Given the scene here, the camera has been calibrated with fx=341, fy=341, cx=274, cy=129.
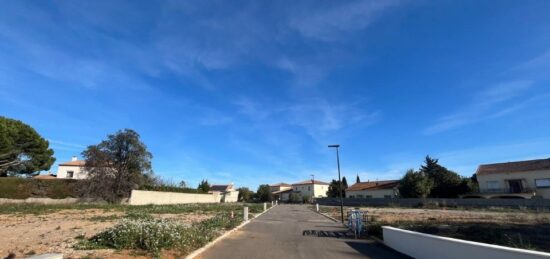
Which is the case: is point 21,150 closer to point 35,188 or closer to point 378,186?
point 35,188

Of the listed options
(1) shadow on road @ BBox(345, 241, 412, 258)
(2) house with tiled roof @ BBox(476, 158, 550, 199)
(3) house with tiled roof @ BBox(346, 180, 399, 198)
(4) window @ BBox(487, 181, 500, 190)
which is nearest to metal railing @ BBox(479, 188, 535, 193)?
Answer: (2) house with tiled roof @ BBox(476, 158, 550, 199)

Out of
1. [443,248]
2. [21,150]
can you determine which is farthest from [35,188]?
[443,248]

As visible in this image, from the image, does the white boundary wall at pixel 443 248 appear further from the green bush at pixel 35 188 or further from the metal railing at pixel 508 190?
the metal railing at pixel 508 190

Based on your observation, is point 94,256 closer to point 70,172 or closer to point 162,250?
point 162,250

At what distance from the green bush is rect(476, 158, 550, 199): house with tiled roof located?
61083mm

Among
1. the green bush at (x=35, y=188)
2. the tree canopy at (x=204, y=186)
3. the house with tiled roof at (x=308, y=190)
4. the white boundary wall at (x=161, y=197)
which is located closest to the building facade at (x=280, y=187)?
the house with tiled roof at (x=308, y=190)

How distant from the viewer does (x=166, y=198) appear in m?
47.6

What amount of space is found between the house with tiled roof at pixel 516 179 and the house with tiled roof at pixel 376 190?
1626cm

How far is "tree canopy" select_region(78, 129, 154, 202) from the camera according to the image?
38.3 m

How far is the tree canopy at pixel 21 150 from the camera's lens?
38.9 m

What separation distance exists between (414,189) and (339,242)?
164 feet

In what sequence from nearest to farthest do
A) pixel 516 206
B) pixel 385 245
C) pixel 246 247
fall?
pixel 246 247
pixel 385 245
pixel 516 206

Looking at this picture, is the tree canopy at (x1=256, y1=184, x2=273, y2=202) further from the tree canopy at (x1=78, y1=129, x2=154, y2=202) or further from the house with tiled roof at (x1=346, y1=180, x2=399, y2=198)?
the tree canopy at (x1=78, y1=129, x2=154, y2=202)

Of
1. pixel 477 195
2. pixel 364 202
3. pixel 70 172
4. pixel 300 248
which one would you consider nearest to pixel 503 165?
pixel 477 195
